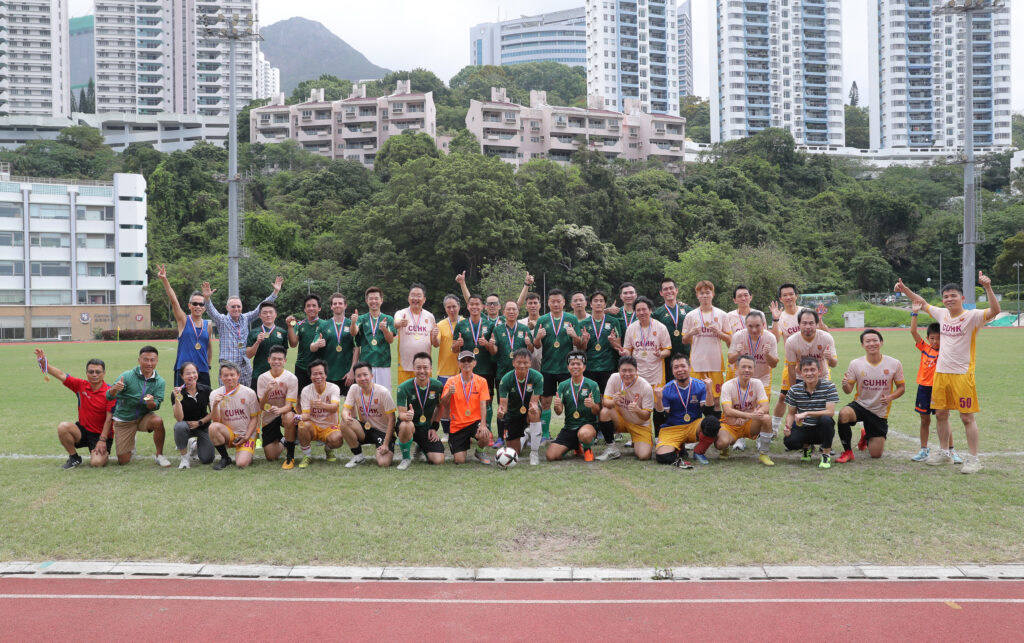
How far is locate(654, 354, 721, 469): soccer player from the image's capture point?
311 inches

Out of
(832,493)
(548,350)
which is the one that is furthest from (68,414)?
(832,493)

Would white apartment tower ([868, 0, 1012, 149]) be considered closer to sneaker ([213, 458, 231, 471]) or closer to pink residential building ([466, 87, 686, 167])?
pink residential building ([466, 87, 686, 167])

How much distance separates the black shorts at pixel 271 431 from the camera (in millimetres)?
8242

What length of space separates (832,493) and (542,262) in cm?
4155

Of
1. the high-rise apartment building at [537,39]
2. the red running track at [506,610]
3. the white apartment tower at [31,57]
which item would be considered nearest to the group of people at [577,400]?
the red running track at [506,610]

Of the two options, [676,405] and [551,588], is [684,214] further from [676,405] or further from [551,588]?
[551,588]

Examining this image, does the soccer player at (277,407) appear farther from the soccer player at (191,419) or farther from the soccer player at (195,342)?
the soccer player at (195,342)

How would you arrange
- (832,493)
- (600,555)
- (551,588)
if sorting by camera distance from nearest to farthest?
(551,588), (600,555), (832,493)

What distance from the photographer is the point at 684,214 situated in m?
57.0

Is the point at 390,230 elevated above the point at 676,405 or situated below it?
above

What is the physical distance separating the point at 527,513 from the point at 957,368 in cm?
487

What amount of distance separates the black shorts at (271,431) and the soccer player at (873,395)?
6298 millimetres

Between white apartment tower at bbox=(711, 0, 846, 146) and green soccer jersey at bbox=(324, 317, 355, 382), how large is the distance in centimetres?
10619

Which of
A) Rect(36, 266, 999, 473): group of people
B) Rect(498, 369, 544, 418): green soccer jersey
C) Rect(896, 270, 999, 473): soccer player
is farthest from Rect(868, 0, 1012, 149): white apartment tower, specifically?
Rect(498, 369, 544, 418): green soccer jersey
